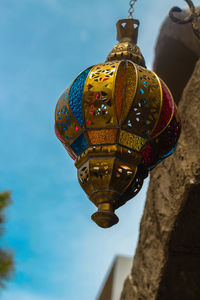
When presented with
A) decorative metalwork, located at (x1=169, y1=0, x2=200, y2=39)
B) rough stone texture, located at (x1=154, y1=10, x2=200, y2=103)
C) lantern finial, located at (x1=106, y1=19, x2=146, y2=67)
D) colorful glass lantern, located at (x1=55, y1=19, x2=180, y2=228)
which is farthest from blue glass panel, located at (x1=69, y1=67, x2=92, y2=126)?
rough stone texture, located at (x1=154, y1=10, x2=200, y2=103)

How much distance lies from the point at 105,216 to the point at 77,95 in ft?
1.44

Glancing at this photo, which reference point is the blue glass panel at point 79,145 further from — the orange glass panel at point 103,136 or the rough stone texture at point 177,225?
the rough stone texture at point 177,225

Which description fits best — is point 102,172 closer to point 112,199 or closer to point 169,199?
point 112,199

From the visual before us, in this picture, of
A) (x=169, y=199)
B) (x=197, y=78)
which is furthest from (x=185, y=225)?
(x=197, y=78)

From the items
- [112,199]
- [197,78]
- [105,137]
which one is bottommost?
[112,199]

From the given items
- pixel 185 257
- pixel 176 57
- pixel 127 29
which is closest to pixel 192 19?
pixel 127 29

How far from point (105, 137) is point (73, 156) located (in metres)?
0.21

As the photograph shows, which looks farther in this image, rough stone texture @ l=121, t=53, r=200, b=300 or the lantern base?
rough stone texture @ l=121, t=53, r=200, b=300

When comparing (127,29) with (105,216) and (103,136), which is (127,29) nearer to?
(103,136)

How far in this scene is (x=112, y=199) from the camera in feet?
4.14

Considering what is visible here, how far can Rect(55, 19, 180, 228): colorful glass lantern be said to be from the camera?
1264 millimetres

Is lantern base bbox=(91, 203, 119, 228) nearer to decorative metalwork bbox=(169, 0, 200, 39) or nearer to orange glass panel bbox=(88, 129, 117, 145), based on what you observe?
orange glass panel bbox=(88, 129, 117, 145)

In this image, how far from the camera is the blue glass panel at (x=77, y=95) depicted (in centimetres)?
134

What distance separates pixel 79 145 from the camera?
1365 millimetres
